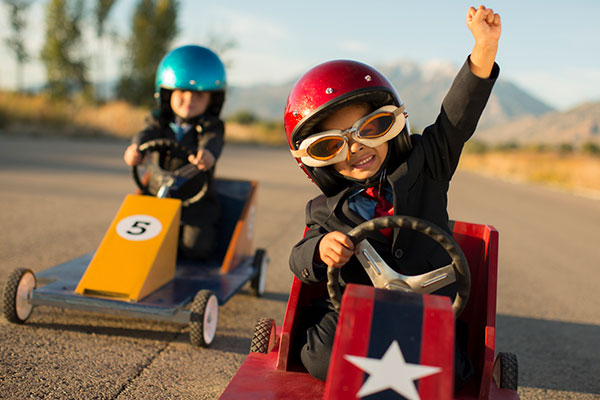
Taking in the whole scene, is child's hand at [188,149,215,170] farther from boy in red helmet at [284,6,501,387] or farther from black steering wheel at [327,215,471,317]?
black steering wheel at [327,215,471,317]

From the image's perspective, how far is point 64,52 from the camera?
37594mm

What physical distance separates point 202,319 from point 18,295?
43.4 inches

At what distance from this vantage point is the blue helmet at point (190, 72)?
16.3 feet

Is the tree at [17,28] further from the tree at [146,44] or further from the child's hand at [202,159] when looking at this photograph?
the child's hand at [202,159]

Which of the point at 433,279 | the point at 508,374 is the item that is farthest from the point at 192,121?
the point at 508,374

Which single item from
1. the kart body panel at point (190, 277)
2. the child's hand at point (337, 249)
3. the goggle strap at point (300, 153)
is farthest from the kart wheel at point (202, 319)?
the child's hand at point (337, 249)

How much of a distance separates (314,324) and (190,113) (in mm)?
2812

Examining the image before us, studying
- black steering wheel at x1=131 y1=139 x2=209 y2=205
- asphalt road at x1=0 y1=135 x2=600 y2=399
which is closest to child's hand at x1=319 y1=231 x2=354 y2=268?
asphalt road at x1=0 y1=135 x2=600 y2=399

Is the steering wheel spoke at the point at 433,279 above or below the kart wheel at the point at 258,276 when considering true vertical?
above

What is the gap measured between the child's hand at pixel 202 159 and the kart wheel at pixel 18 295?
4.67 feet

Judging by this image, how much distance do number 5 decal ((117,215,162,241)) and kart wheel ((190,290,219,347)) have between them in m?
0.69

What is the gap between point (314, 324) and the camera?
280 centimetres

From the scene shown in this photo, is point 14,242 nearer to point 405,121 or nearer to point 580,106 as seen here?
point 405,121

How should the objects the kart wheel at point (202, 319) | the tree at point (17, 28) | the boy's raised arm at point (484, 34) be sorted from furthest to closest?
the tree at point (17, 28), the kart wheel at point (202, 319), the boy's raised arm at point (484, 34)
